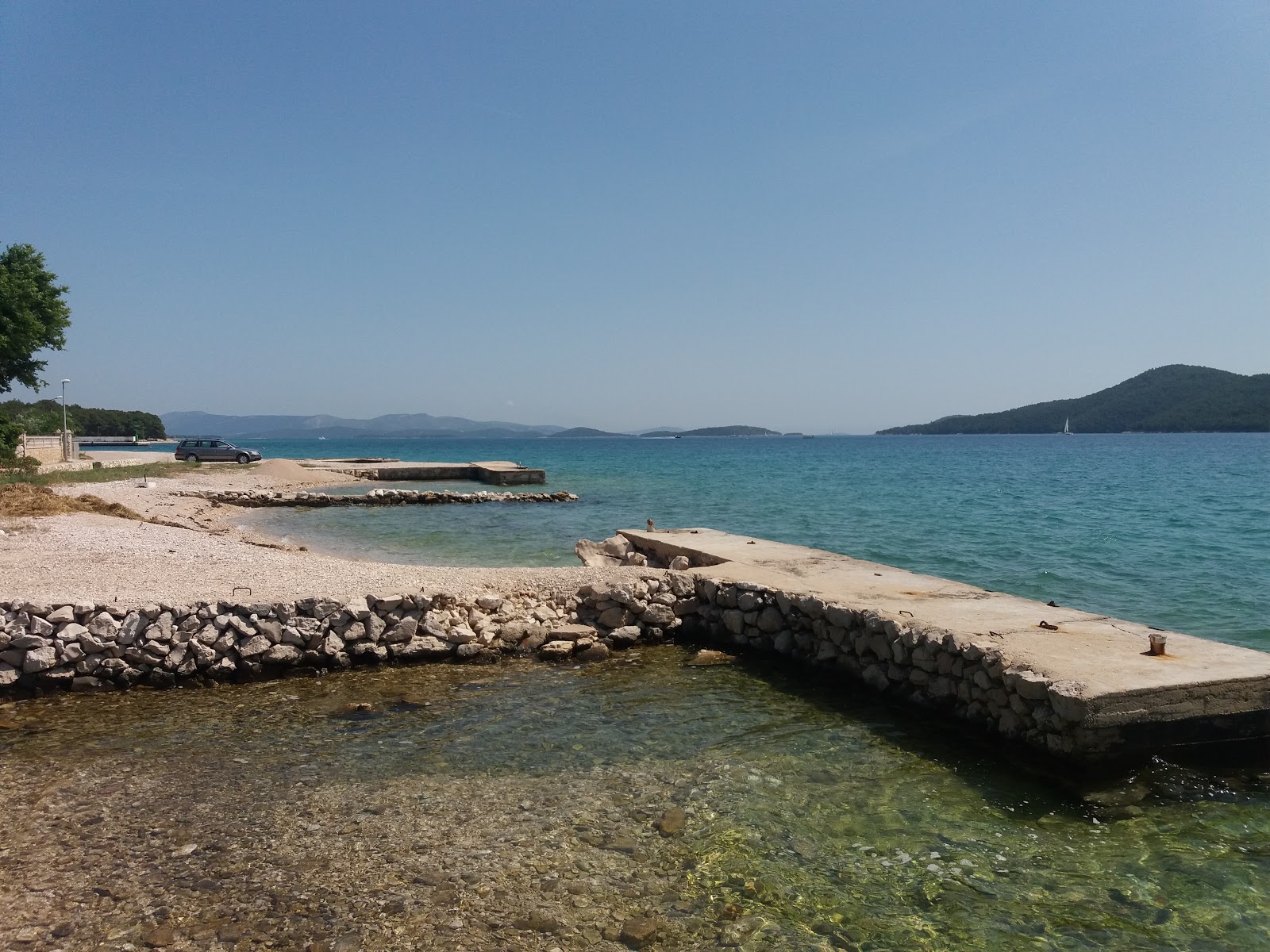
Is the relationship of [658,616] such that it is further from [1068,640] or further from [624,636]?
[1068,640]

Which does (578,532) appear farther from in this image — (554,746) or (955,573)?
(554,746)

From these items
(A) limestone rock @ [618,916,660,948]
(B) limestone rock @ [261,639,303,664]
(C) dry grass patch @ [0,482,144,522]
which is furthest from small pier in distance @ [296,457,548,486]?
(A) limestone rock @ [618,916,660,948]

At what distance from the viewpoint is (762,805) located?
6.07 meters

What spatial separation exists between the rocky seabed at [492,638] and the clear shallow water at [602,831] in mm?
639

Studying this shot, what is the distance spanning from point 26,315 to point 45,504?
18.2m

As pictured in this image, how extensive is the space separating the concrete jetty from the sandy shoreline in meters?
2.83

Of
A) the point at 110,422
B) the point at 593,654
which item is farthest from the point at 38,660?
the point at 110,422

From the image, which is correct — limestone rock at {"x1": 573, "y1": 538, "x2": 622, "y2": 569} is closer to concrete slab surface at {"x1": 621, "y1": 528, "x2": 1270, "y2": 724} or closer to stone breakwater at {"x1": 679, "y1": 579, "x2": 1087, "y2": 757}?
concrete slab surface at {"x1": 621, "y1": 528, "x2": 1270, "y2": 724}

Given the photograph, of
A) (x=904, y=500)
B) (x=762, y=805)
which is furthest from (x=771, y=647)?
(x=904, y=500)

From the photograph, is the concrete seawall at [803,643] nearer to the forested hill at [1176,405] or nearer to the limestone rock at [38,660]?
the limestone rock at [38,660]

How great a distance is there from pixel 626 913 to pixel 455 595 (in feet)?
21.5

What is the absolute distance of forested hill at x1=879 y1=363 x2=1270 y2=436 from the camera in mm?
135500

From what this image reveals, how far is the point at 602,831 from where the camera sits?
222 inches

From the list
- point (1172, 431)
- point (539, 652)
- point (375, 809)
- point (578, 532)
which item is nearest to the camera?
point (375, 809)
